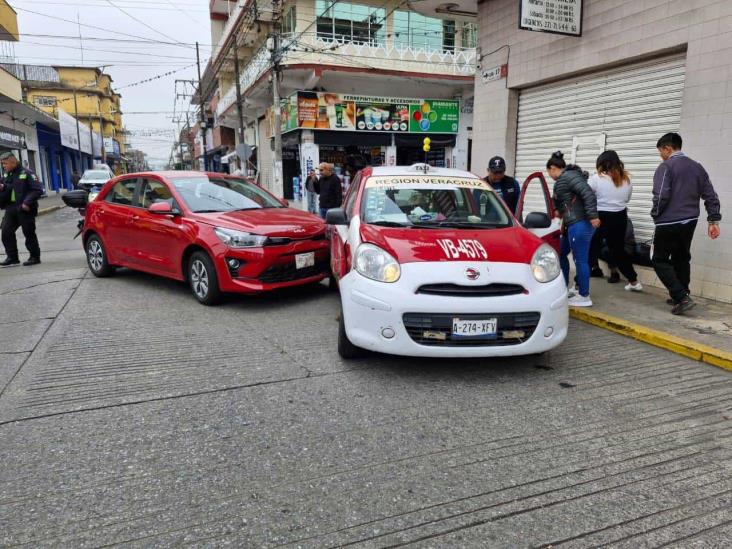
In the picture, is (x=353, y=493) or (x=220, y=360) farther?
(x=220, y=360)

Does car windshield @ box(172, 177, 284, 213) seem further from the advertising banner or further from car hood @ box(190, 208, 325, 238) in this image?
the advertising banner

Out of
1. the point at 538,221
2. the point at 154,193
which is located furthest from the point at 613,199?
the point at 154,193

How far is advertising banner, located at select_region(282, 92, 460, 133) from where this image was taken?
2062cm

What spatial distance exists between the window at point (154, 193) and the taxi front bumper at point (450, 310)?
3792mm

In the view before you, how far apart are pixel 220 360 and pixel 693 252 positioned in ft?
18.5

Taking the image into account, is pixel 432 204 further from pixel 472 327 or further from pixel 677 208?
pixel 677 208

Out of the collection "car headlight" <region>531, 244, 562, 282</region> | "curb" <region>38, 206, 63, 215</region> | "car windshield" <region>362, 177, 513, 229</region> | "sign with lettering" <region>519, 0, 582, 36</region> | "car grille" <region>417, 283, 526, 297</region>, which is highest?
"sign with lettering" <region>519, 0, 582, 36</region>

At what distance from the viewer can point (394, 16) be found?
Result: 2088 centimetres

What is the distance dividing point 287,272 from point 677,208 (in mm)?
4213

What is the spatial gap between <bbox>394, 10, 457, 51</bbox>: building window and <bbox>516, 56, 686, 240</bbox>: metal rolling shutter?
43.3 ft

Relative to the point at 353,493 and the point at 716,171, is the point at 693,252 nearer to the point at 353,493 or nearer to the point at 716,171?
the point at 716,171

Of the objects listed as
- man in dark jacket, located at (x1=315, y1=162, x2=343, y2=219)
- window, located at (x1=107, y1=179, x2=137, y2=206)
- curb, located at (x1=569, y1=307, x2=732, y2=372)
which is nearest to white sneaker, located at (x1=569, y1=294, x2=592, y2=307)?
curb, located at (x1=569, y1=307, x2=732, y2=372)

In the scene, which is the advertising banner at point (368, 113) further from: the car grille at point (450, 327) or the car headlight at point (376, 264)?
the car grille at point (450, 327)

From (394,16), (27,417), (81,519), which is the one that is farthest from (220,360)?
(394,16)
